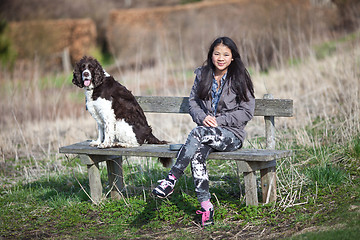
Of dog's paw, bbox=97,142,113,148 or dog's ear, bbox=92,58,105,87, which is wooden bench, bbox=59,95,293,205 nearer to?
dog's paw, bbox=97,142,113,148

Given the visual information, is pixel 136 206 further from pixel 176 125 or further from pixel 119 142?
pixel 176 125

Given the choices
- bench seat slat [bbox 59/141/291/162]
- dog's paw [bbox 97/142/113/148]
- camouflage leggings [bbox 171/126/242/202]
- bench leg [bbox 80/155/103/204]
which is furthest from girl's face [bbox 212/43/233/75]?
bench leg [bbox 80/155/103/204]

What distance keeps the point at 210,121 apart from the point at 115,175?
138 cm

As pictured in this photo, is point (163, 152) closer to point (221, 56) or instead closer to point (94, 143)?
point (94, 143)

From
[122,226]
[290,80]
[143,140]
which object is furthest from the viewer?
[290,80]

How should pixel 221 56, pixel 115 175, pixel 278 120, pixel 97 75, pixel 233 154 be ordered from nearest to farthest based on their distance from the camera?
pixel 233 154, pixel 221 56, pixel 97 75, pixel 115 175, pixel 278 120

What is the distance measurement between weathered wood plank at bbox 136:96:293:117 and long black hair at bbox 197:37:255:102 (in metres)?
0.24

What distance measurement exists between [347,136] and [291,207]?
66.5 inches

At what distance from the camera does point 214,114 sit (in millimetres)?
4648

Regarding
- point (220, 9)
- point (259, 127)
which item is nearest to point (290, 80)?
point (259, 127)

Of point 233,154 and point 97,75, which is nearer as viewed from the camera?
point 233,154

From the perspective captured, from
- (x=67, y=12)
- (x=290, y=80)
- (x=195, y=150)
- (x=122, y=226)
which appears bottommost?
(x=122, y=226)

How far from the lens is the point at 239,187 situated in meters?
5.02

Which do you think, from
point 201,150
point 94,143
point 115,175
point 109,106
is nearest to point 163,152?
point 201,150
